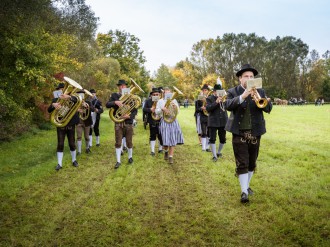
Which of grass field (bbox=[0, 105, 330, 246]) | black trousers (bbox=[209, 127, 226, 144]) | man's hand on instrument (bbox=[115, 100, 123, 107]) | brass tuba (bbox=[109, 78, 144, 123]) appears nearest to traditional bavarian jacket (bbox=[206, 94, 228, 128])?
black trousers (bbox=[209, 127, 226, 144])

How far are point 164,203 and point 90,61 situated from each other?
2045 centimetres

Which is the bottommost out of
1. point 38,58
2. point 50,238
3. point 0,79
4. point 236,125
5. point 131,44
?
point 50,238

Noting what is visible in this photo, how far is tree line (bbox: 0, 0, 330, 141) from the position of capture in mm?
9742

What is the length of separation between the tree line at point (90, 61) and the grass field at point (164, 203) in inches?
134

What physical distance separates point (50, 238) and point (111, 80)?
91.2 ft

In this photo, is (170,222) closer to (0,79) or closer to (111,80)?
(0,79)

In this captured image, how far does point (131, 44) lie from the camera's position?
42156mm

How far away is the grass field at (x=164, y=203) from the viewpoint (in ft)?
13.8

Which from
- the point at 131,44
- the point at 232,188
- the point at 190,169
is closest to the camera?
the point at 232,188

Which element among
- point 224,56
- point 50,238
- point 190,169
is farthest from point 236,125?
point 224,56

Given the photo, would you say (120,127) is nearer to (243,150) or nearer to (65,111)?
(65,111)

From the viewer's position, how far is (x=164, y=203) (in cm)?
559

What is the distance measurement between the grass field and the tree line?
11.2 ft

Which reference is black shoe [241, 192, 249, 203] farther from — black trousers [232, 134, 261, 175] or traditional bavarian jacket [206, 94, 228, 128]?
traditional bavarian jacket [206, 94, 228, 128]
